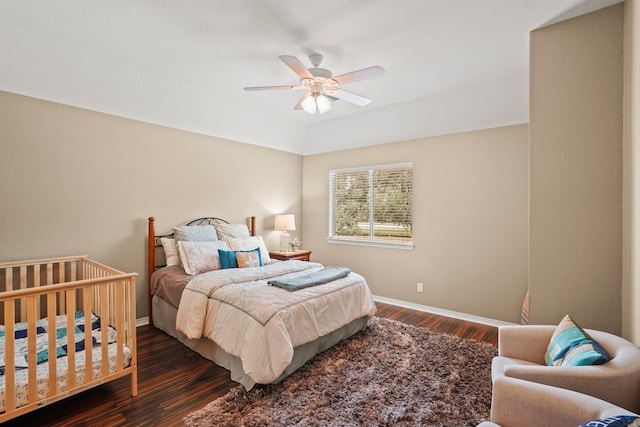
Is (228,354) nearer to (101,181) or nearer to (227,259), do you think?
(227,259)

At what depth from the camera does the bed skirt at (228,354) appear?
2.44 meters

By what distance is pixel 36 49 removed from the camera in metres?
2.63

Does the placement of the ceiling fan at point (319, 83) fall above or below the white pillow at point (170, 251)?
above

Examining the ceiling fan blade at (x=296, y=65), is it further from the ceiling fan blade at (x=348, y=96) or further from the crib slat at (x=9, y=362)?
the crib slat at (x=9, y=362)

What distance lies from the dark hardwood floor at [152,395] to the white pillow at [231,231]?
1.47 meters

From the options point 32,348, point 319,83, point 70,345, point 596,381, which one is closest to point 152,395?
point 70,345

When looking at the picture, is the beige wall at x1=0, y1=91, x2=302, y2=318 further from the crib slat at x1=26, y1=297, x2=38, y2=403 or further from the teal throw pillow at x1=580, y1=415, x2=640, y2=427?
the teal throw pillow at x1=580, y1=415, x2=640, y2=427

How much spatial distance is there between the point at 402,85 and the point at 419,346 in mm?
2939

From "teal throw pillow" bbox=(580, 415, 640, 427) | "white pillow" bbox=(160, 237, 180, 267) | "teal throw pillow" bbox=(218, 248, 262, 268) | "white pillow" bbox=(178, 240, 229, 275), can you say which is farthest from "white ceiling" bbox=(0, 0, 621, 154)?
"teal throw pillow" bbox=(580, 415, 640, 427)

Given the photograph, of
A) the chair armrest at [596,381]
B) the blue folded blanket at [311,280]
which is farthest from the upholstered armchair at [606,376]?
the blue folded blanket at [311,280]

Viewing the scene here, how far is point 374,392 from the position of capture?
2.29 meters

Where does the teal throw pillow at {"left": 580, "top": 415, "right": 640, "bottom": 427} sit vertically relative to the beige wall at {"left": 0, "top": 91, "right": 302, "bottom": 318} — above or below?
below

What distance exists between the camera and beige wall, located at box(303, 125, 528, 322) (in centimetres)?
360

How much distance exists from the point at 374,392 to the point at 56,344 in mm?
2341
